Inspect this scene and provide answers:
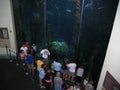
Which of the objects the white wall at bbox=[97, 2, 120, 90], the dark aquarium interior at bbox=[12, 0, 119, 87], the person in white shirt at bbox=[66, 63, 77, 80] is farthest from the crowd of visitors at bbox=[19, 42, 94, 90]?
the white wall at bbox=[97, 2, 120, 90]

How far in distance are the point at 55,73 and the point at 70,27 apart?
216cm

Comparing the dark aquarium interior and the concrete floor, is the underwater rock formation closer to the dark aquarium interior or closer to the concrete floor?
the dark aquarium interior

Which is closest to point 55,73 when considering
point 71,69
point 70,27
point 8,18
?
point 71,69

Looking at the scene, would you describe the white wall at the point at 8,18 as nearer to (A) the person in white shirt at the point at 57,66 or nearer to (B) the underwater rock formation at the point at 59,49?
(B) the underwater rock formation at the point at 59,49

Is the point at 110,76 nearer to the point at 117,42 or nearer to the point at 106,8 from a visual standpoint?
the point at 117,42

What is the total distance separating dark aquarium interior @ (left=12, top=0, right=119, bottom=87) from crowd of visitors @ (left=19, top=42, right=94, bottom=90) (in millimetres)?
506

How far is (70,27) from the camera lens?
6.79 meters

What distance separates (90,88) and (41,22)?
361cm

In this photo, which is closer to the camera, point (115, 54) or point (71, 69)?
point (115, 54)

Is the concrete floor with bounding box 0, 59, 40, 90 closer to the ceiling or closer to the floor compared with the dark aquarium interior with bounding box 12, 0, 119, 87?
closer to the floor

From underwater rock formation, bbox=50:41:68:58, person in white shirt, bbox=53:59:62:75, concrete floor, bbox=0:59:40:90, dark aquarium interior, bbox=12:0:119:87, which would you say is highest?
dark aquarium interior, bbox=12:0:119:87

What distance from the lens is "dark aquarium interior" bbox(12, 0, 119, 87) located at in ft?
20.1

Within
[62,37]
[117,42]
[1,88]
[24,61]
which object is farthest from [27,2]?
[117,42]

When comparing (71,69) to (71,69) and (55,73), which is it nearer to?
(71,69)
